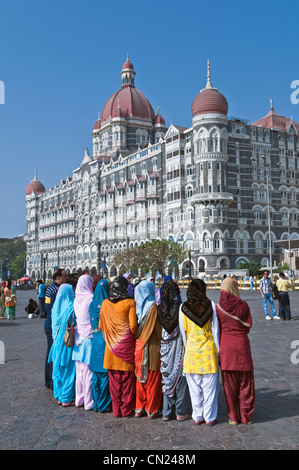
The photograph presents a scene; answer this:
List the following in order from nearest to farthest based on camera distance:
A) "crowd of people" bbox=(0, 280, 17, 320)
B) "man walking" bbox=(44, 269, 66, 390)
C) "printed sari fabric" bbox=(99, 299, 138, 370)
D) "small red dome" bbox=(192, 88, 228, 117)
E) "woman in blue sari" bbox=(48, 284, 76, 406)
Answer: "printed sari fabric" bbox=(99, 299, 138, 370) → "woman in blue sari" bbox=(48, 284, 76, 406) → "man walking" bbox=(44, 269, 66, 390) → "crowd of people" bbox=(0, 280, 17, 320) → "small red dome" bbox=(192, 88, 228, 117)

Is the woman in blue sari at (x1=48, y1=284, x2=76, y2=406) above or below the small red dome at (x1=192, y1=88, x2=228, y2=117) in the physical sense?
below

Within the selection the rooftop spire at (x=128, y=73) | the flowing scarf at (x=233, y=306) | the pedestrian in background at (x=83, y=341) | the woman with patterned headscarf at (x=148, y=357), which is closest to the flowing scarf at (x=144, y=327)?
the woman with patterned headscarf at (x=148, y=357)

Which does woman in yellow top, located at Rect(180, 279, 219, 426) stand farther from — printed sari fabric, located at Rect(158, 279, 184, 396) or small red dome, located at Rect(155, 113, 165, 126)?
small red dome, located at Rect(155, 113, 165, 126)

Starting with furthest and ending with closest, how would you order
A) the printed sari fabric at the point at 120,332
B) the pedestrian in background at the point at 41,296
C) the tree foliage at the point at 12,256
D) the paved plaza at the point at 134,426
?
the tree foliage at the point at 12,256 → the pedestrian in background at the point at 41,296 → the printed sari fabric at the point at 120,332 → the paved plaza at the point at 134,426

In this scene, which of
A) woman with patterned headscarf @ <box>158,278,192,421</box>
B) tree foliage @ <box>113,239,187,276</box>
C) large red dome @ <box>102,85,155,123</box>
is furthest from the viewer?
large red dome @ <box>102,85,155,123</box>

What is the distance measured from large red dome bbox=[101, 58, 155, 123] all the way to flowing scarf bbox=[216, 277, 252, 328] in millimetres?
62560

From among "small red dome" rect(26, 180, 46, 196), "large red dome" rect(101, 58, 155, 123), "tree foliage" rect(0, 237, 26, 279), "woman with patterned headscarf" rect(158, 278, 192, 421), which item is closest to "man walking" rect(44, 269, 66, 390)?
"woman with patterned headscarf" rect(158, 278, 192, 421)

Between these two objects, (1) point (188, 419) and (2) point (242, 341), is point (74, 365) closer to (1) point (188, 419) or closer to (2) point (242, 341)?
(1) point (188, 419)

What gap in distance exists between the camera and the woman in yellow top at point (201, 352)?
5082mm

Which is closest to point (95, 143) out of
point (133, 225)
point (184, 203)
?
point (133, 225)

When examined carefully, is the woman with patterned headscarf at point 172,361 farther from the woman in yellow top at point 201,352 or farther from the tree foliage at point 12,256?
the tree foliage at point 12,256

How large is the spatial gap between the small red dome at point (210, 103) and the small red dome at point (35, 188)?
5187 cm

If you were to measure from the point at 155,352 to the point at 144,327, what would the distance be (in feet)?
1.06

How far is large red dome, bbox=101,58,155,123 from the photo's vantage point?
219 feet
